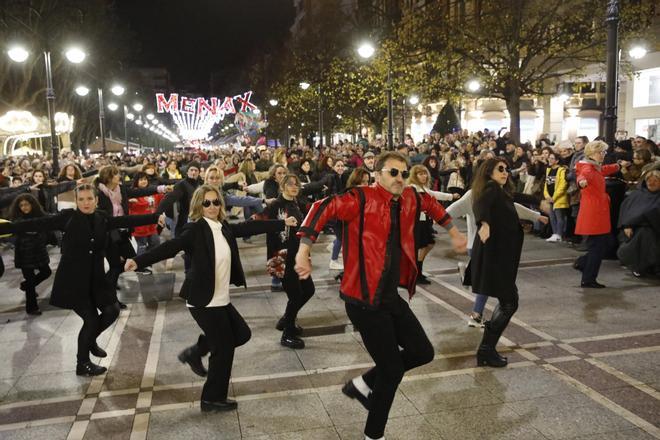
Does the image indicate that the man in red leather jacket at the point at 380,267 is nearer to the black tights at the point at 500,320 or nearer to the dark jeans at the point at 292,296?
the black tights at the point at 500,320

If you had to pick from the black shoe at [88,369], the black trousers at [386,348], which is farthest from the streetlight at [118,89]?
the black trousers at [386,348]

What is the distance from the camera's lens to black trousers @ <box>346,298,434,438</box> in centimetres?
397

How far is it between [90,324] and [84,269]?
0.49 meters

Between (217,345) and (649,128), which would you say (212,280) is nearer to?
(217,345)

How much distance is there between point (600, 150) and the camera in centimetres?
816

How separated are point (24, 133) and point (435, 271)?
33631 millimetres

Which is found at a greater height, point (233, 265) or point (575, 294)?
Result: point (233, 265)

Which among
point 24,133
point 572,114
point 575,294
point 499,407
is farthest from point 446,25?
point 24,133

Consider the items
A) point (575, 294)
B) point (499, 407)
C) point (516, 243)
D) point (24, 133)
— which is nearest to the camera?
point (499, 407)

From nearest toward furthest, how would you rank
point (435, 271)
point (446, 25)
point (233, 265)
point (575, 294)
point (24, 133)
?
point (233, 265) → point (575, 294) → point (435, 271) → point (446, 25) → point (24, 133)

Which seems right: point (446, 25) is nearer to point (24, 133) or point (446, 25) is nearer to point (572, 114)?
point (572, 114)

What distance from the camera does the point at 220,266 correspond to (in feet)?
16.3

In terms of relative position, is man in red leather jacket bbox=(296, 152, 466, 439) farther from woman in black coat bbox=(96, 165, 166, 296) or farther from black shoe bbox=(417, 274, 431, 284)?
black shoe bbox=(417, 274, 431, 284)

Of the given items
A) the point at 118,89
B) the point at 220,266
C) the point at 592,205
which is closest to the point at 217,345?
the point at 220,266
